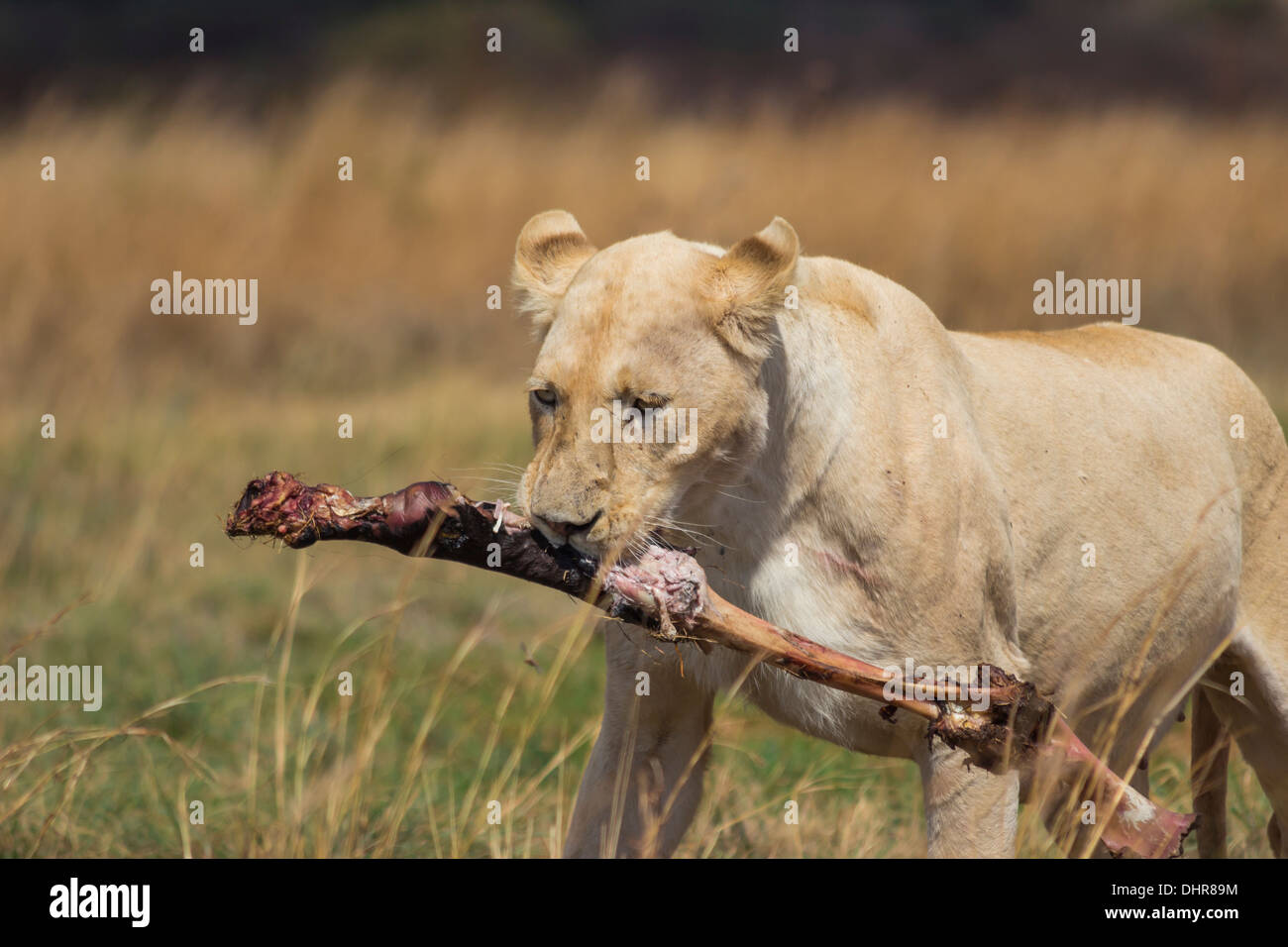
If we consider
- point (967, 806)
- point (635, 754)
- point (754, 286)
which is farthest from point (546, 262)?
point (967, 806)

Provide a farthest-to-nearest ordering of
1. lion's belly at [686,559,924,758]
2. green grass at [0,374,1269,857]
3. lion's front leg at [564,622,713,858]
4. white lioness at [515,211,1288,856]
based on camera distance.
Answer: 1. green grass at [0,374,1269,857]
2. lion's front leg at [564,622,713,858]
3. lion's belly at [686,559,924,758]
4. white lioness at [515,211,1288,856]

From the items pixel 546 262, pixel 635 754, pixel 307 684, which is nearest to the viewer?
pixel 546 262

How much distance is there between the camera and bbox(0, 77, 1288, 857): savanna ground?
25.4 ft

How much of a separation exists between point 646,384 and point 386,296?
413 inches

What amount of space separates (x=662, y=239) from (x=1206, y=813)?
264 centimetres

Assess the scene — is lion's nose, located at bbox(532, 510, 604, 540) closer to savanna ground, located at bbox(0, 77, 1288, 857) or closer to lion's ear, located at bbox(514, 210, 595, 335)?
lion's ear, located at bbox(514, 210, 595, 335)

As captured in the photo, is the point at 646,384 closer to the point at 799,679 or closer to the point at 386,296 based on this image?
the point at 799,679

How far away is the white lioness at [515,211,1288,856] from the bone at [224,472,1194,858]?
3.2 inches

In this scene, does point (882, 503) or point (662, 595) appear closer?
point (662, 595)

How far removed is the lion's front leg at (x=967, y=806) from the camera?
Result: 3.79 m

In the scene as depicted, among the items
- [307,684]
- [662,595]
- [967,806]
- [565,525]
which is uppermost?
[565,525]

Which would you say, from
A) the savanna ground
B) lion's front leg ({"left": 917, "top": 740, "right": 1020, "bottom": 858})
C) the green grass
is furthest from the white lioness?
the savanna ground

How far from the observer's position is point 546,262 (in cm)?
407

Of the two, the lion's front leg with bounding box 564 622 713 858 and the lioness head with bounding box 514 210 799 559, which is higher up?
the lioness head with bounding box 514 210 799 559
